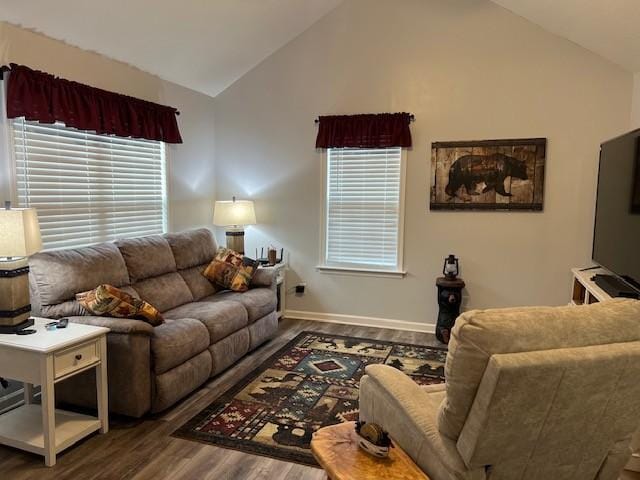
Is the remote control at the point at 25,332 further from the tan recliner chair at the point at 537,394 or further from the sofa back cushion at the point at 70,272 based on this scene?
the tan recliner chair at the point at 537,394

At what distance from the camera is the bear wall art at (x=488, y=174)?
423cm

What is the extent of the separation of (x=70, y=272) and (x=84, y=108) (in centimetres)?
129

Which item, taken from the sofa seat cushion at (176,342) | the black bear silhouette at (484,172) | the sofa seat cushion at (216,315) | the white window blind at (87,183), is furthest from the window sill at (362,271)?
the sofa seat cushion at (176,342)

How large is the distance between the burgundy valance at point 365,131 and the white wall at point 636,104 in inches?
74.9

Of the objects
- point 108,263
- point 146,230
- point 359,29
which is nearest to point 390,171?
point 359,29

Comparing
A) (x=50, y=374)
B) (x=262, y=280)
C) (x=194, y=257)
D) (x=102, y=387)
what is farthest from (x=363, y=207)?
(x=50, y=374)

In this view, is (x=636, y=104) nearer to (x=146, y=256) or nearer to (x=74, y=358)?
(x=146, y=256)

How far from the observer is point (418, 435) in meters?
1.65

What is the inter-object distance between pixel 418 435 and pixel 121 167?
3470 millimetres

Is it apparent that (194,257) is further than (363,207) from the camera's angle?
No

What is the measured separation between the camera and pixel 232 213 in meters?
4.84

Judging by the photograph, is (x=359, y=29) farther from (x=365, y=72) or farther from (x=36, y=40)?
(x=36, y=40)

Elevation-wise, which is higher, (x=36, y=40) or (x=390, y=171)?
(x=36, y=40)

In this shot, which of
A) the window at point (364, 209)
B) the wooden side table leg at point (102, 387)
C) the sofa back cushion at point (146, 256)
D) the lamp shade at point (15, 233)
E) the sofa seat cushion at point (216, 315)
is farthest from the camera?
the window at point (364, 209)
